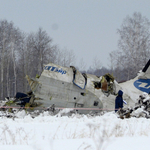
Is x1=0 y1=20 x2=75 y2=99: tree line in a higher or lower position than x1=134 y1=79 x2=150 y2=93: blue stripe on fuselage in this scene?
higher

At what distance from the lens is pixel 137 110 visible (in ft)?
32.4

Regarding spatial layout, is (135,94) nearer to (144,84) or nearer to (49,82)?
(144,84)

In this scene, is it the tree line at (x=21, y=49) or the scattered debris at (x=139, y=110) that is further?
the tree line at (x=21, y=49)

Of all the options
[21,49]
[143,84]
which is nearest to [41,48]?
[21,49]

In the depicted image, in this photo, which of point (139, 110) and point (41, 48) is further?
point (41, 48)

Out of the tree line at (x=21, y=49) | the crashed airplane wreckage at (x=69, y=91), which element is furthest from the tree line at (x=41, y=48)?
the crashed airplane wreckage at (x=69, y=91)

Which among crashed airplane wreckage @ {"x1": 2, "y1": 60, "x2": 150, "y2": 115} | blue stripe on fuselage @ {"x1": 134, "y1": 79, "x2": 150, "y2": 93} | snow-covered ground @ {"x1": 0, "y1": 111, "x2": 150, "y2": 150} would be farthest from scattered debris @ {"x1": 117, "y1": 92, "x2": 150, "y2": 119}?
snow-covered ground @ {"x1": 0, "y1": 111, "x2": 150, "y2": 150}

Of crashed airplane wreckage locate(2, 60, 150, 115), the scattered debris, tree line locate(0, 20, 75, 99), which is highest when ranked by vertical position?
tree line locate(0, 20, 75, 99)

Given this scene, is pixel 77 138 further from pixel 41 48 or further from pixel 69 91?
pixel 41 48

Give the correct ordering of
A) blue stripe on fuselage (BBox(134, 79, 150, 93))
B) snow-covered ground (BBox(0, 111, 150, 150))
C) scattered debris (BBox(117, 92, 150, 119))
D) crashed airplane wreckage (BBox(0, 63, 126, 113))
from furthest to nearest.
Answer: blue stripe on fuselage (BBox(134, 79, 150, 93)), crashed airplane wreckage (BBox(0, 63, 126, 113)), scattered debris (BBox(117, 92, 150, 119)), snow-covered ground (BBox(0, 111, 150, 150))

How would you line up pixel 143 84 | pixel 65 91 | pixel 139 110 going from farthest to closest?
pixel 143 84 < pixel 65 91 < pixel 139 110

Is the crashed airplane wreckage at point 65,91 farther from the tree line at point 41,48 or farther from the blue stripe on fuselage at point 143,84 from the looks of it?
the tree line at point 41,48

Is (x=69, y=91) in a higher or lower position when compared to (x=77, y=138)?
higher

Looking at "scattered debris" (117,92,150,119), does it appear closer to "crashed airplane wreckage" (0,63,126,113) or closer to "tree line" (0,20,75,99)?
"crashed airplane wreckage" (0,63,126,113)
